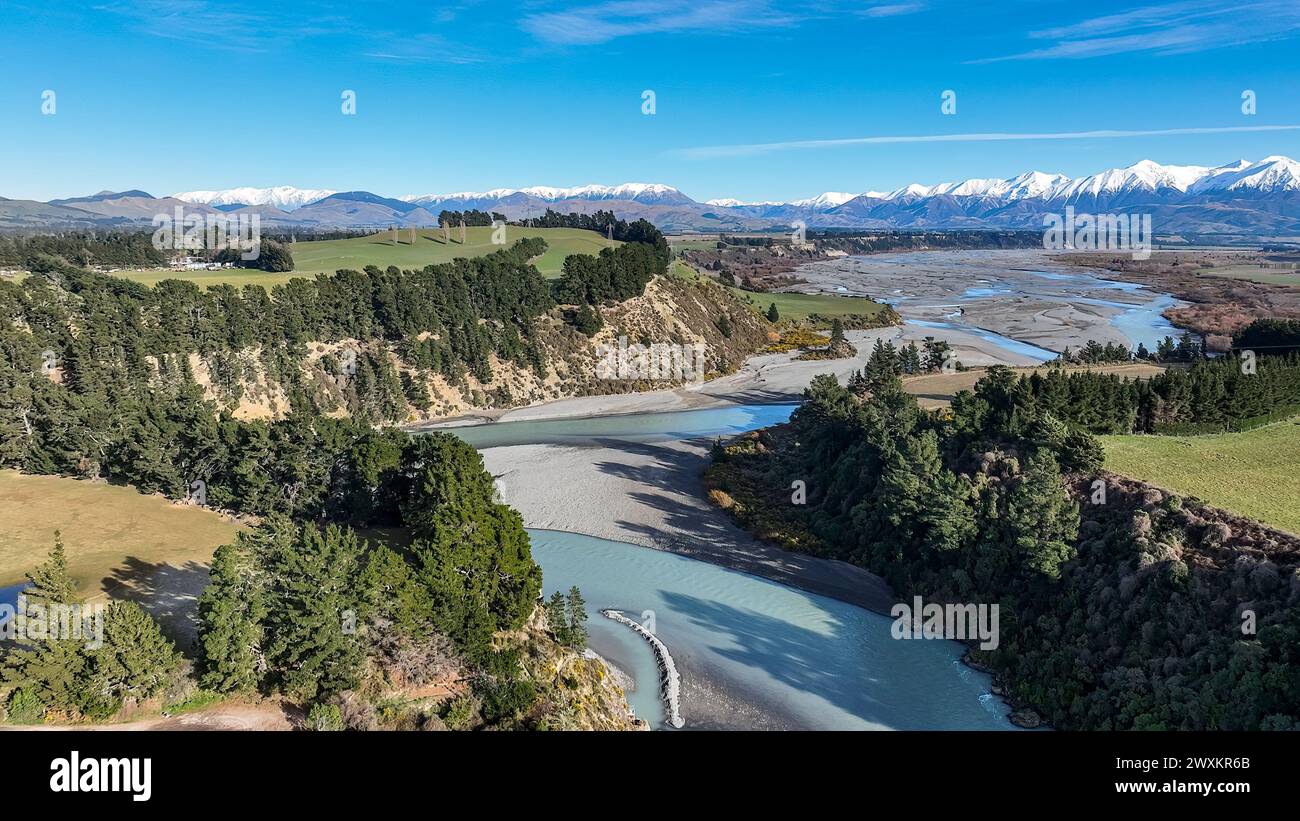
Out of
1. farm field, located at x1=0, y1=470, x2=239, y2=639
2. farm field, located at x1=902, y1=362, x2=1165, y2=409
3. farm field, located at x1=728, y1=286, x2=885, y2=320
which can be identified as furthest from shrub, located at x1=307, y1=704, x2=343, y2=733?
farm field, located at x1=728, y1=286, x2=885, y2=320

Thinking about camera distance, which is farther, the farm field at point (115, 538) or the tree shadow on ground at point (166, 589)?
the farm field at point (115, 538)

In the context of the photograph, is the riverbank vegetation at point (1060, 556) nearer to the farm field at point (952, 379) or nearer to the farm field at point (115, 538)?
the farm field at point (952, 379)

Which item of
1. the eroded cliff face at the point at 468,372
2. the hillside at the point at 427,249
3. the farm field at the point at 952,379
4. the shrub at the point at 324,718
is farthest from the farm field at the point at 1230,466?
the hillside at the point at 427,249

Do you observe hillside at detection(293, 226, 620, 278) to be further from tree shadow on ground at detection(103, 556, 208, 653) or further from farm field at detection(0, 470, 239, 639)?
tree shadow on ground at detection(103, 556, 208, 653)

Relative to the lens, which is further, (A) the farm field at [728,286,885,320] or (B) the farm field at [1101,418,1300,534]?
(A) the farm field at [728,286,885,320]

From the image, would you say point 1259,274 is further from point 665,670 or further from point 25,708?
point 25,708

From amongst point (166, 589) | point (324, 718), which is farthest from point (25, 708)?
point (166, 589)
